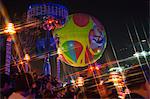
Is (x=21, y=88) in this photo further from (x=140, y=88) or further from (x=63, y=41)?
(x=63, y=41)

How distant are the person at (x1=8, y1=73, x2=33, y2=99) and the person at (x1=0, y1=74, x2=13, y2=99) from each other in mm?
106

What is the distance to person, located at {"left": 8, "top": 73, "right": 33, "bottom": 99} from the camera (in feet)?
8.27

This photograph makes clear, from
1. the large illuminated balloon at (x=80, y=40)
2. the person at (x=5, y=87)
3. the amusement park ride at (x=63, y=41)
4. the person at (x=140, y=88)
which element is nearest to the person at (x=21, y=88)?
the person at (x=5, y=87)

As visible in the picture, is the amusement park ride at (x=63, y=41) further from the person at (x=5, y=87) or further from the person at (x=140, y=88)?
the person at (x=140, y=88)

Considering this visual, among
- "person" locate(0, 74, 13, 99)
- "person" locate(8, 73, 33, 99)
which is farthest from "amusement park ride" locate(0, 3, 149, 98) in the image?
"person" locate(8, 73, 33, 99)

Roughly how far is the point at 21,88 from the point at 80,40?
372 cm

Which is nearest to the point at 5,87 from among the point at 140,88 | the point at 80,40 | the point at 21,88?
the point at 21,88

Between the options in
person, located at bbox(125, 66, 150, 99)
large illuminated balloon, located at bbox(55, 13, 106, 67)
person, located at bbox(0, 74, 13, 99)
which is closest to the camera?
person, located at bbox(125, 66, 150, 99)

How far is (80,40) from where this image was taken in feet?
20.4

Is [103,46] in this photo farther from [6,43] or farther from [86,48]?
[6,43]

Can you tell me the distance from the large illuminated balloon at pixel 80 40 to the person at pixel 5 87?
3198 mm

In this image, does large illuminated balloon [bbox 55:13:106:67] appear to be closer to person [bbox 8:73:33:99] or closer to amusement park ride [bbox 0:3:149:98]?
amusement park ride [bbox 0:3:149:98]

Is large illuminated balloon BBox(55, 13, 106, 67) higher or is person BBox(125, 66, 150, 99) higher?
large illuminated balloon BBox(55, 13, 106, 67)

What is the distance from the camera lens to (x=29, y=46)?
6.17 m
